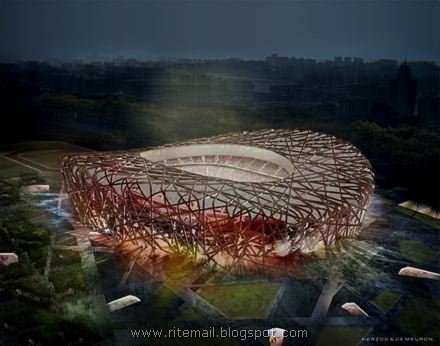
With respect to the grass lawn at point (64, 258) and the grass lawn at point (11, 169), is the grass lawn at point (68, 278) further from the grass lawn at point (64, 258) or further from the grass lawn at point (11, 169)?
the grass lawn at point (11, 169)

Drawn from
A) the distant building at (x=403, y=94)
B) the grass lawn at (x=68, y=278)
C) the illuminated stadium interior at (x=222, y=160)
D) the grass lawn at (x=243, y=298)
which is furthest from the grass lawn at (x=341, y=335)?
the distant building at (x=403, y=94)

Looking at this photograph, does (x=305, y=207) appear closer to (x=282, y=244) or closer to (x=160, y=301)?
(x=282, y=244)

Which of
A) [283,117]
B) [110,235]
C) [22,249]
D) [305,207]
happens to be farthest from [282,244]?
[283,117]

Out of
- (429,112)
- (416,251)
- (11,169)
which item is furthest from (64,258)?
(429,112)

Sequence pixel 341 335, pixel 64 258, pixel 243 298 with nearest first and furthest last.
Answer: pixel 341 335, pixel 243 298, pixel 64 258

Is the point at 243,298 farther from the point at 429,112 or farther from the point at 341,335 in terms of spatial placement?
the point at 429,112

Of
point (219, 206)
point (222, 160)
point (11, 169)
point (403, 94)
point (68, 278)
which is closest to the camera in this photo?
point (68, 278)
